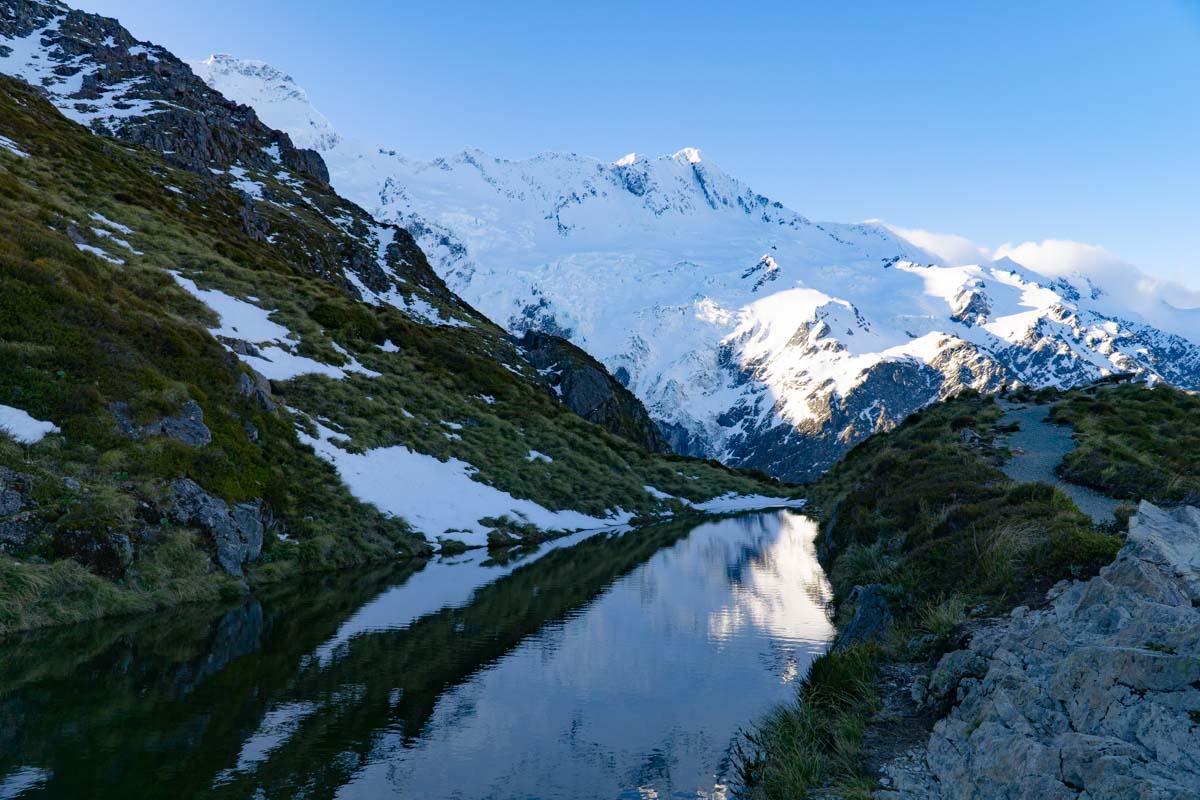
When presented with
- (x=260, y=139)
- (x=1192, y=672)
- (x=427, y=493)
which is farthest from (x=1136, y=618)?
→ (x=260, y=139)

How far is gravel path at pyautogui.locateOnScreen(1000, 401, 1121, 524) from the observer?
2150cm

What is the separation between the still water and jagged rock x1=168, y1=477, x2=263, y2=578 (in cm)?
189

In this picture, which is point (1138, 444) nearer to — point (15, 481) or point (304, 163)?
point (15, 481)

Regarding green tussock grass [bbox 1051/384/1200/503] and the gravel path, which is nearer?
the gravel path

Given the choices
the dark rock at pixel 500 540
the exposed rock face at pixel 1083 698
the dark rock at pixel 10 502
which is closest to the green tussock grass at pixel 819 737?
the exposed rock face at pixel 1083 698

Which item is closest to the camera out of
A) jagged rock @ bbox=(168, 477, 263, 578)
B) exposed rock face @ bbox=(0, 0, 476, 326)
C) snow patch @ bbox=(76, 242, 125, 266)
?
jagged rock @ bbox=(168, 477, 263, 578)

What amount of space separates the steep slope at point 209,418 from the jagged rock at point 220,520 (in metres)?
0.07

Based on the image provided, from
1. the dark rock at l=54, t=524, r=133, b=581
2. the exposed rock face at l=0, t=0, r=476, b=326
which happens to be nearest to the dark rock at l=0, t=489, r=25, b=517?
the dark rock at l=54, t=524, r=133, b=581

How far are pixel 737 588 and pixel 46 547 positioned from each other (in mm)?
22433

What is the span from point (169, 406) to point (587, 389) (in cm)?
9929

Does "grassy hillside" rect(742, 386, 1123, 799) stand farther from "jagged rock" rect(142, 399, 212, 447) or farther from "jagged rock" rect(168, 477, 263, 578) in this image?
"jagged rock" rect(142, 399, 212, 447)

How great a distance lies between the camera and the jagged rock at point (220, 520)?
24250mm

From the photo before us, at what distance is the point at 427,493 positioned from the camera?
40531 millimetres

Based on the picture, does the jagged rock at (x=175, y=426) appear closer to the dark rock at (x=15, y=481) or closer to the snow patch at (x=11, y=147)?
the dark rock at (x=15, y=481)
